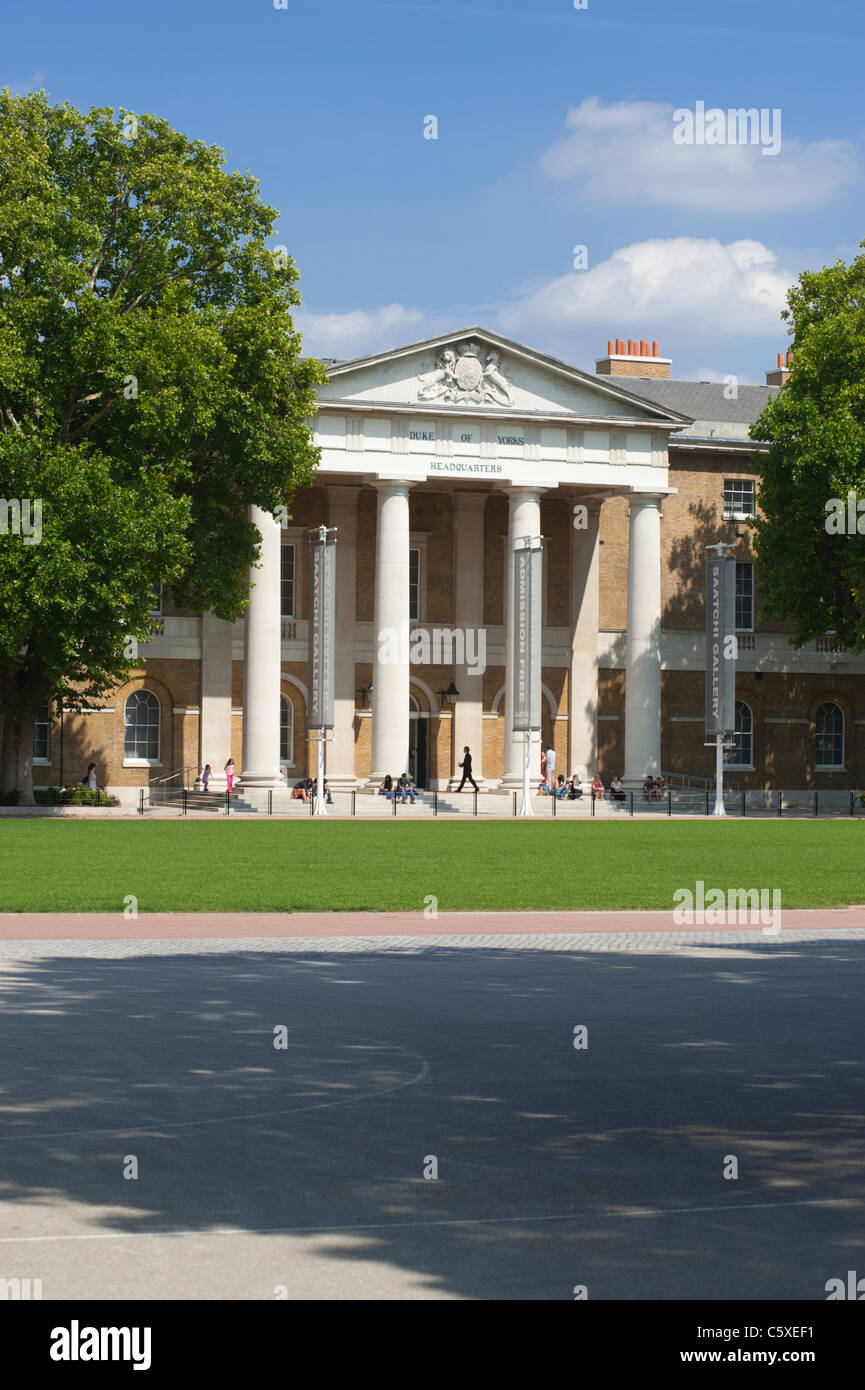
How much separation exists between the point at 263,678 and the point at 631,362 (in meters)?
25.2

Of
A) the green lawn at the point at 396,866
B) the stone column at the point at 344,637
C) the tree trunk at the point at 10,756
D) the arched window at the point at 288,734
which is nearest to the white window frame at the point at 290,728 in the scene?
the arched window at the point at 288,734

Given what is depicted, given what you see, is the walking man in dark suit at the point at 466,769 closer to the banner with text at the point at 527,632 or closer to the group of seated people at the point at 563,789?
the group of seated people at the point at 563,789

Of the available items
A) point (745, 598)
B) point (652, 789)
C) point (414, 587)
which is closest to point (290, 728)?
point (414, 587)

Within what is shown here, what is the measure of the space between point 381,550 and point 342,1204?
54.5m

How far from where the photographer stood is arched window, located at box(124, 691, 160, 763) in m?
62.4

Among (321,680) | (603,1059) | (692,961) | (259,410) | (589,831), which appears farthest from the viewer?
(321,680)

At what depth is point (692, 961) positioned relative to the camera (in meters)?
17.9

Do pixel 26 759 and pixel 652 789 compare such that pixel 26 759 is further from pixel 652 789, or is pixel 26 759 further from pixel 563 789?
pixel 652 789

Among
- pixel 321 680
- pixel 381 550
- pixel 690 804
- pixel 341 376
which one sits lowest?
pixel 690 804

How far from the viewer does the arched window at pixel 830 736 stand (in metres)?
71.4

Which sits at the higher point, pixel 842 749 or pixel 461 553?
pixel 461 553

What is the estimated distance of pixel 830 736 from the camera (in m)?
71.8

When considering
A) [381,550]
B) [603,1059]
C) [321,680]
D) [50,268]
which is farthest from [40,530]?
[603,1059]
